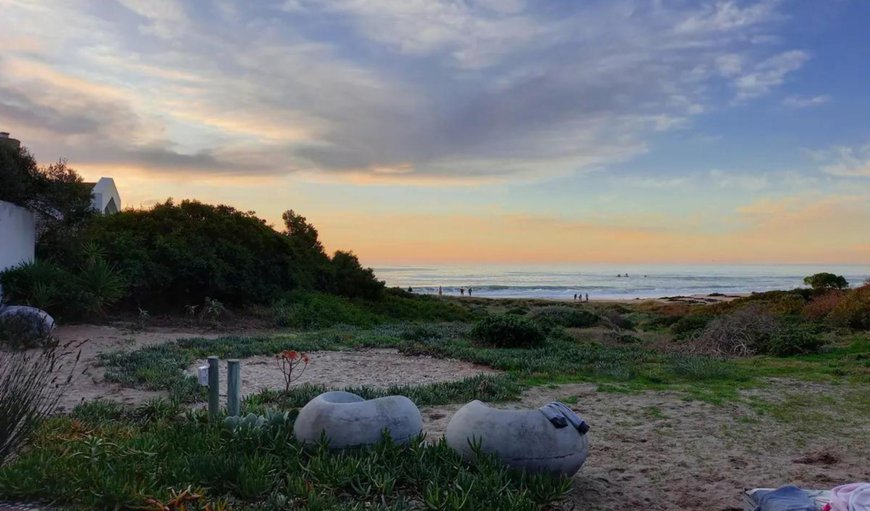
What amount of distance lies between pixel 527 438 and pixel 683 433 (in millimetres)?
2752

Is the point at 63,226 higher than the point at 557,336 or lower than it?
higher

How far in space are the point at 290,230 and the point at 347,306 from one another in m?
9.42

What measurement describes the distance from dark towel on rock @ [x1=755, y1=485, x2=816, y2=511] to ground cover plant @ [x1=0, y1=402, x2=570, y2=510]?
3.80ft

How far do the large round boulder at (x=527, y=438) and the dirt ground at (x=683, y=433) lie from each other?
0.31 meters

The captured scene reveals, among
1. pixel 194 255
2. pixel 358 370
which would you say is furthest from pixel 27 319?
pixel 194 255

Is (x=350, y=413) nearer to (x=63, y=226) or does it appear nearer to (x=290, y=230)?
(x=63, y=226)

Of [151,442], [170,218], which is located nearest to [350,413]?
[151,442]

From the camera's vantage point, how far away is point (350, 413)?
15.9 ft

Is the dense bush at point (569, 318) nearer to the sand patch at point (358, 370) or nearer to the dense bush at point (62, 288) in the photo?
the sand patch at point (358, 370)

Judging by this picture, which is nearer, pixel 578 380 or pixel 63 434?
pixel 63 434

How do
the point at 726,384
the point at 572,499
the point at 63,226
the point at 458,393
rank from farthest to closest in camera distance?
the point at 63,226 → the point at 726,384 → the point at 458,393 → the point at 572,499

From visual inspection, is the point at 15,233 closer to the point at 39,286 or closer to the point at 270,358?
the point at 39,286

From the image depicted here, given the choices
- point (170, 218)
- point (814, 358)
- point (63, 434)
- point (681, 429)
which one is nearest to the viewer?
point (63, 434)

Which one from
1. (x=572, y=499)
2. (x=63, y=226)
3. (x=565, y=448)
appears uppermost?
(x=63, y=226)
